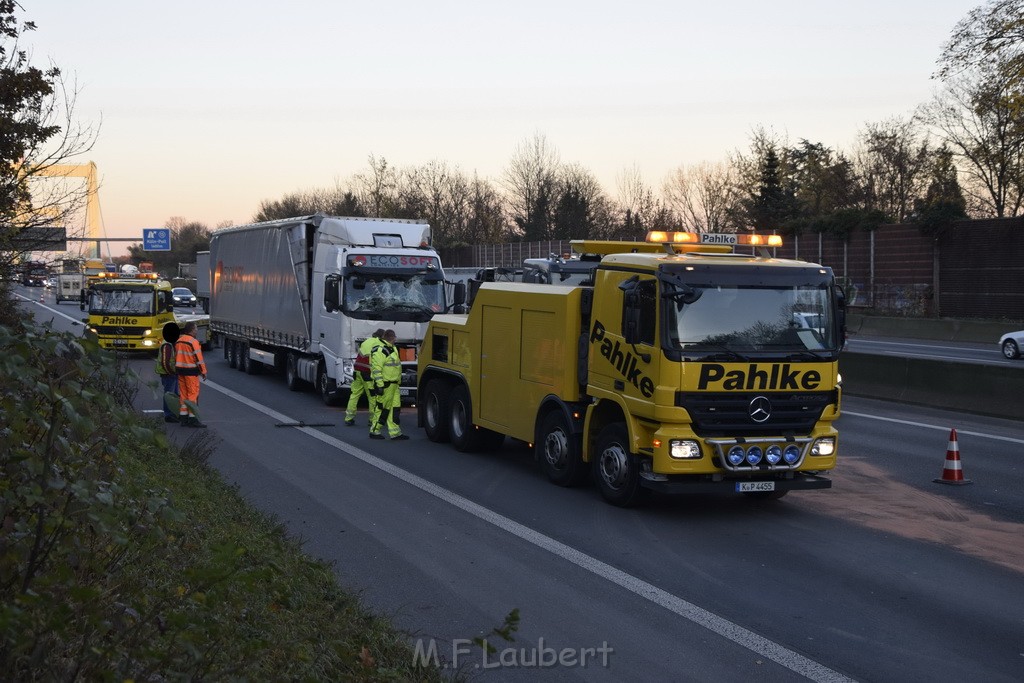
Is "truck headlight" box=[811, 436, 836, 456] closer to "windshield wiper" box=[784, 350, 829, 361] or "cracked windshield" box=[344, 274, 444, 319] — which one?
"windshield wiper" box=[784, 350, 829, 361]

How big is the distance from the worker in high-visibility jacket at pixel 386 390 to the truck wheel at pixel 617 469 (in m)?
5.44

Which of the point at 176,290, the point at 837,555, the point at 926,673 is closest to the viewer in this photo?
the point at 926,673

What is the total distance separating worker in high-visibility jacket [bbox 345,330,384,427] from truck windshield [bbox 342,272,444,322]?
7.56 ft

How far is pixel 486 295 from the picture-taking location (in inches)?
550

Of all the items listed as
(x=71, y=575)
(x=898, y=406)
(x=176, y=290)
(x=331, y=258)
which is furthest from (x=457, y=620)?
(x=176, y=290)

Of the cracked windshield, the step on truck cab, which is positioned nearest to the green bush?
the step on truck cab

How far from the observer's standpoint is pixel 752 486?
10484 millimetres

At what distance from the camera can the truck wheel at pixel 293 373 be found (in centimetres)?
2256

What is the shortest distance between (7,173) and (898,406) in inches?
634

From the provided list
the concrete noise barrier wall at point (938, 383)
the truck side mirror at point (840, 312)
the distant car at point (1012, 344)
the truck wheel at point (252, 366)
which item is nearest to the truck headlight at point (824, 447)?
the truck side mirror at point (840, 312)

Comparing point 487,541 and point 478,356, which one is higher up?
point 478,356

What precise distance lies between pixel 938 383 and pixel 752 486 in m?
10.9

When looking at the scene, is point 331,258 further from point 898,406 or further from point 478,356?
point 898,406

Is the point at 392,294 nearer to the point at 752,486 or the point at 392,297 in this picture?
the point at 392,297
